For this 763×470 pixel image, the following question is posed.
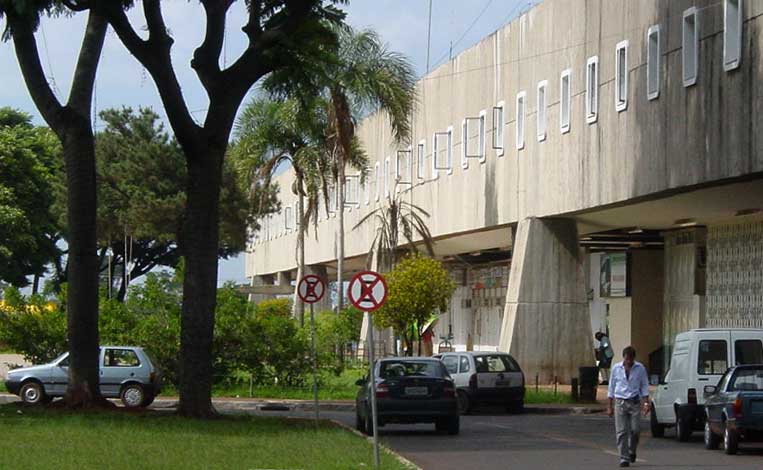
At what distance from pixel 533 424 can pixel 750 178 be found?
22.2 feet

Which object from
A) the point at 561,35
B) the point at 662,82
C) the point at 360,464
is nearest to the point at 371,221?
the point at 561,35

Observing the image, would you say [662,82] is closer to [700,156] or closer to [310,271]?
[700,156]

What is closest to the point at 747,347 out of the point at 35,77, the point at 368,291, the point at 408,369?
the point at 408,369

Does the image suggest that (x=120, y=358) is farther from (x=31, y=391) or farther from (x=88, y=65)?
(x=88, y=65)

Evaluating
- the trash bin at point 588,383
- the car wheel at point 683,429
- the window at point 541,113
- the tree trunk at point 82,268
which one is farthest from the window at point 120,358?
the car wheel at point 683,429

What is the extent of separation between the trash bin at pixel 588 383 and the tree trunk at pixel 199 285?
13.9 meters

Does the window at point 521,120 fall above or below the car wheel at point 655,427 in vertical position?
above

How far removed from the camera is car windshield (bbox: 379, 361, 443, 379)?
28.0m

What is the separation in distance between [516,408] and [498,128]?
45.3ft

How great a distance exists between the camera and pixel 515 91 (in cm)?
4700

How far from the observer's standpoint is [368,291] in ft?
68.4

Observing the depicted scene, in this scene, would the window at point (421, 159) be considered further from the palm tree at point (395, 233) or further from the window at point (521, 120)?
the window at point (521, 120)

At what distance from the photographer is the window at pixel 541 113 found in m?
44.1

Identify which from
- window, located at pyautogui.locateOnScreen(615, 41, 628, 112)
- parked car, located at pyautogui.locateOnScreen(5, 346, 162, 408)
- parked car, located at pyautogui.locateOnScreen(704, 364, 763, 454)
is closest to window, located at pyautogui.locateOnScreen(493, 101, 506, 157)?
window, located at pyautogui.locateOnScreen(615, 41, 628, 112)
